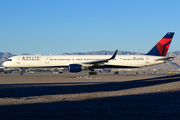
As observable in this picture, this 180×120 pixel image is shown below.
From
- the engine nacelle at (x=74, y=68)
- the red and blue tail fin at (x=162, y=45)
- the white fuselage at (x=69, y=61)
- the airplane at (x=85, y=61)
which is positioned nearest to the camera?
the engine nacelle at (x=74, y=68)

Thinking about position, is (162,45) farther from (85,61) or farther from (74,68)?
(74,68)

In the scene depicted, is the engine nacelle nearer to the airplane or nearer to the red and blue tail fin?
the airplane

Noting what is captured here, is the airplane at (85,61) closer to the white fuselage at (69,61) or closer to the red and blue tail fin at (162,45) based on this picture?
the white fuselage at (69,61)

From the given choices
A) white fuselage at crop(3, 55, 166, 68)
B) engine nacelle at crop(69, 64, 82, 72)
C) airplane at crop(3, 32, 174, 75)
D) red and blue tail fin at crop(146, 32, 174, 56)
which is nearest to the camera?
engine nacelle at crop(69, 64, 82, 72)

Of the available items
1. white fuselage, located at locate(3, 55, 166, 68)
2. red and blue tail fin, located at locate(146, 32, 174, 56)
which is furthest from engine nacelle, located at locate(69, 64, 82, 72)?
red and blue tail fin, located at locate(146, 32, 174, 56)

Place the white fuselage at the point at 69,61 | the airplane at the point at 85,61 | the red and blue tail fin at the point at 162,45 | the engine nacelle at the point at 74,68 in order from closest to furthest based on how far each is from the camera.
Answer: the engine nacelle at the point at 74,68, the airplane at the point at 85,61, the white fuselage at the point at 69,61, the red and blue tail fin at the point at 162,45

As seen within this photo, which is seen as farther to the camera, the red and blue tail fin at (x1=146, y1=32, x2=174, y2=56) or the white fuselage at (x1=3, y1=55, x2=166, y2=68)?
the red and blue tail fin at (x1=146, y1=32, x2=174, y2=56)

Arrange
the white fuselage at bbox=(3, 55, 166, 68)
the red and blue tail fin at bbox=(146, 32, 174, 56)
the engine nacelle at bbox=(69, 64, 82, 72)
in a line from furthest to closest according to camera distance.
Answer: the red and blue tail fin at bbox=(146, 32, 174, 56)
the white fuselage at bbox=(3, 55, 166, 68)
the engine nacelle at bbox=(69, 64, 82, 72)

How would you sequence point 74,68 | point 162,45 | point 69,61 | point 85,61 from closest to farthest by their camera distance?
point 74,68
point 69,61
point 85,61
point 162,45

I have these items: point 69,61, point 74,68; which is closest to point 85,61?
point 69,61

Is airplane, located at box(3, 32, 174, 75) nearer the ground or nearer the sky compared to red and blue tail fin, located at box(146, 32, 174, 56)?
nearer the ground

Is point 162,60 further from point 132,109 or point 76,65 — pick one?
point 132,109

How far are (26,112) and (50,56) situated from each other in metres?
39.4

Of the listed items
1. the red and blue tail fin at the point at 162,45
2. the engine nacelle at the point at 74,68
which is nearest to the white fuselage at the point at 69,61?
the red and blue tail fin at the point at 162,45
